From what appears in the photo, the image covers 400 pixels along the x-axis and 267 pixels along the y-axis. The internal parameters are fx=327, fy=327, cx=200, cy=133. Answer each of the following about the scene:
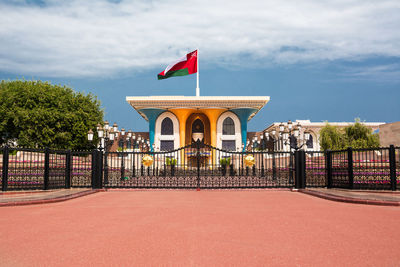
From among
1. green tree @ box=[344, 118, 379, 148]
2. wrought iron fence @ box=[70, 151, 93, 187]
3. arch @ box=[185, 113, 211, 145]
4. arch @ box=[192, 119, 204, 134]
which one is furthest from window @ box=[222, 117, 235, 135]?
wrought iron fence @ box=[70, 151, 93, 187]

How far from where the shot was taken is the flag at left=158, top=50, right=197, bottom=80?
89.6 feet

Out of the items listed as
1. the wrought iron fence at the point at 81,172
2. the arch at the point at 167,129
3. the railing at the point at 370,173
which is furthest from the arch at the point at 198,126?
the railing at the point at 370,173

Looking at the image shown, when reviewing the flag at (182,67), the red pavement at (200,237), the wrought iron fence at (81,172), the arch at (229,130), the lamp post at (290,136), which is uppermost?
the flag at (182,67)

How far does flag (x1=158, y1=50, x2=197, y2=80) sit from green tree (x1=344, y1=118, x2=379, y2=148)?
20.5 metres

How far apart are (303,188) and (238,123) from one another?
1145 inches

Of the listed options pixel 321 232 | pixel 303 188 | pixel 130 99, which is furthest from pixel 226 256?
pixel 130 99

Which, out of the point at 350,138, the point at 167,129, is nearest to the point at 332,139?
the point at 350,138

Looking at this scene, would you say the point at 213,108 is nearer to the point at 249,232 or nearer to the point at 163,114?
the point at 163,114

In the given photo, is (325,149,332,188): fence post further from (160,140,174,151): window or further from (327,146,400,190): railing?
(160,140,174,151): window

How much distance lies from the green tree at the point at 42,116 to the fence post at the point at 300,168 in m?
22.9

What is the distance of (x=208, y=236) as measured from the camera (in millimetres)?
5367

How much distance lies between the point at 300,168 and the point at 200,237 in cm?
978

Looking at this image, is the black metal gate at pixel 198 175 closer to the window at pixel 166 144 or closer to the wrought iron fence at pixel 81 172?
the wrought iron fence at pixel 81 172

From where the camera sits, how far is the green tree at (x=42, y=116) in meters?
29.0
